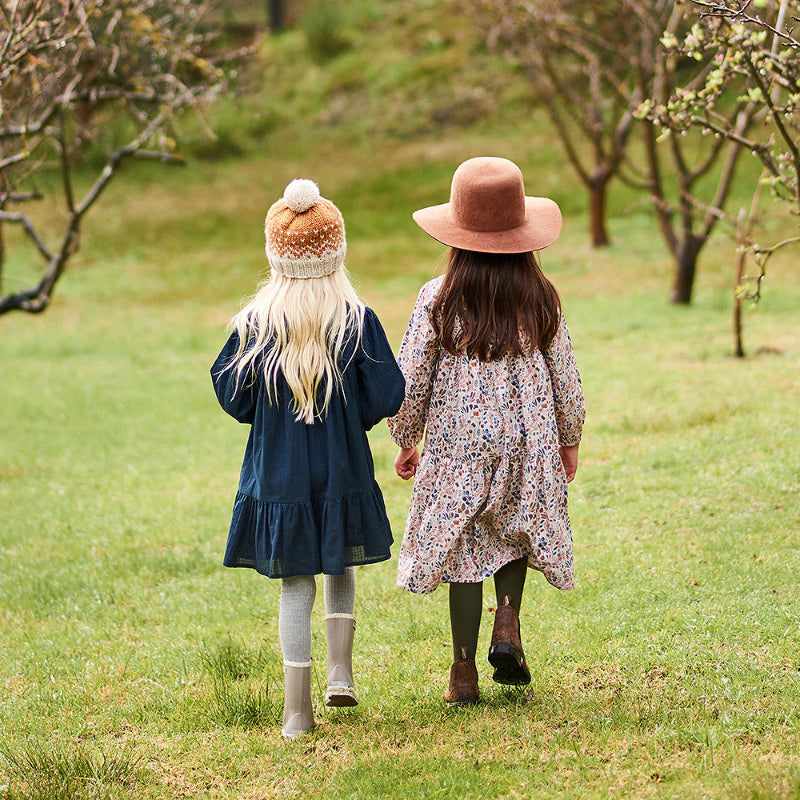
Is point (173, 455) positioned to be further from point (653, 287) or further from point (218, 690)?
point (653, 287)

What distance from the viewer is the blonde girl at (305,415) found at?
3.38 metres

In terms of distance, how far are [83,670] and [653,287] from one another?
36.5 ft


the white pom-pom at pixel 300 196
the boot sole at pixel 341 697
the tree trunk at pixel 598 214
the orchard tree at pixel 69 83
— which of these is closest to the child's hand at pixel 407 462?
the boot sole at pixel 341 697

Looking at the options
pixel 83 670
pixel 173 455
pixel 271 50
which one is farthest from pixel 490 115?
pixel 83 670

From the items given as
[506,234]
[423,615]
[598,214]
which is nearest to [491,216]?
[506,234]

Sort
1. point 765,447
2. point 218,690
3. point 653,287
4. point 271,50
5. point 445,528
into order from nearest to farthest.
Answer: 1. point 445,528
2. point 218,690
3. point 765,447
4. point 653,287
5. point 271,50

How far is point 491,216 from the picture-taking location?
11.5 ft

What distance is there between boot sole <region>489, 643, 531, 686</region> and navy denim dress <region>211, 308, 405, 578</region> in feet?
1.61

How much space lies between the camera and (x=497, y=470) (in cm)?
351

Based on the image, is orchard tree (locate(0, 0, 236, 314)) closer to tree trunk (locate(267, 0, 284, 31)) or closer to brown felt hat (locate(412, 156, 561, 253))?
brown felt hat (locate(412, 156, 561, 253))

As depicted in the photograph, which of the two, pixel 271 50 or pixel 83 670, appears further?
pixel 271 50

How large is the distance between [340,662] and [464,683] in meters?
0.44

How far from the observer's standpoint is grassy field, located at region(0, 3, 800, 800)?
323 cm

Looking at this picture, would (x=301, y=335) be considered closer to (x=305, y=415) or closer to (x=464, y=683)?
(x=305, y=415)
